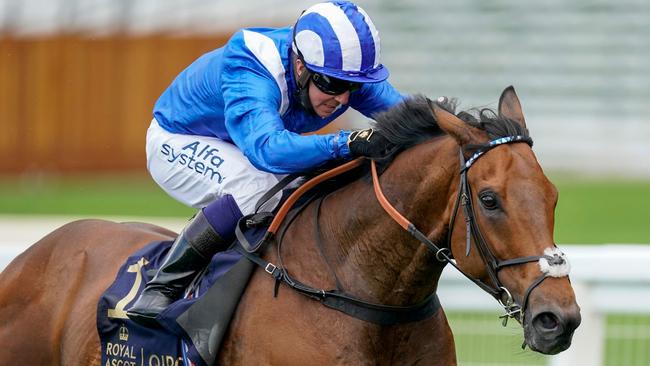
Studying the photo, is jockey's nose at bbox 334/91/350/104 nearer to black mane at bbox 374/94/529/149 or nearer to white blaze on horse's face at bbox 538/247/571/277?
black mane at bbox 374/94/529/149

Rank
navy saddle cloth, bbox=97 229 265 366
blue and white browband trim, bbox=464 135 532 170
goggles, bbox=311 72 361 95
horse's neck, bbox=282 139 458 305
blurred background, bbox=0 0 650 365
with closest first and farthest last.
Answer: blue and white browband trim, bbox=464 135 532 170
horse's neck, bbox=282 139 458 305
navy saddle cloth, bbox=97 229 265 366
goggles, bbox=311 72 361 95
blurred background, bbox=0 0 650 365

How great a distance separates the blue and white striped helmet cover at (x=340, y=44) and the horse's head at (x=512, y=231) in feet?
1.58

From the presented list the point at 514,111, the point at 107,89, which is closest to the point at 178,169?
the point at 514,111

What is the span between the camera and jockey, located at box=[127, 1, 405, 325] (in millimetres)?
3906

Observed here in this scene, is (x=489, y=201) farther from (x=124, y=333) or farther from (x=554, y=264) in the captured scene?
(x=124, y=333)

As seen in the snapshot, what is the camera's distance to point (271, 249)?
4.00 metres

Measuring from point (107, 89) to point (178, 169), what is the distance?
1470 centimetres

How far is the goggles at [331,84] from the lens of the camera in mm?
4055

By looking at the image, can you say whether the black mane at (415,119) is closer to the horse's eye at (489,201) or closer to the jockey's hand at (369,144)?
the jockey's hand at (369,144)

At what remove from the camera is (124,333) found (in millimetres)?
4297

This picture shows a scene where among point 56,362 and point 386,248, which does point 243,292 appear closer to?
point 386,248

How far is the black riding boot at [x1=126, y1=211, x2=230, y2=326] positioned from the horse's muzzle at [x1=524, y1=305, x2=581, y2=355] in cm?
129

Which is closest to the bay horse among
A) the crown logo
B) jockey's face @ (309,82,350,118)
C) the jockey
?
the jockey

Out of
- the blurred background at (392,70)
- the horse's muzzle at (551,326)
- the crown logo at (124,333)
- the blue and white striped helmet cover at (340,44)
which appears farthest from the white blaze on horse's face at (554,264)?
the blurred background at (392,70)
